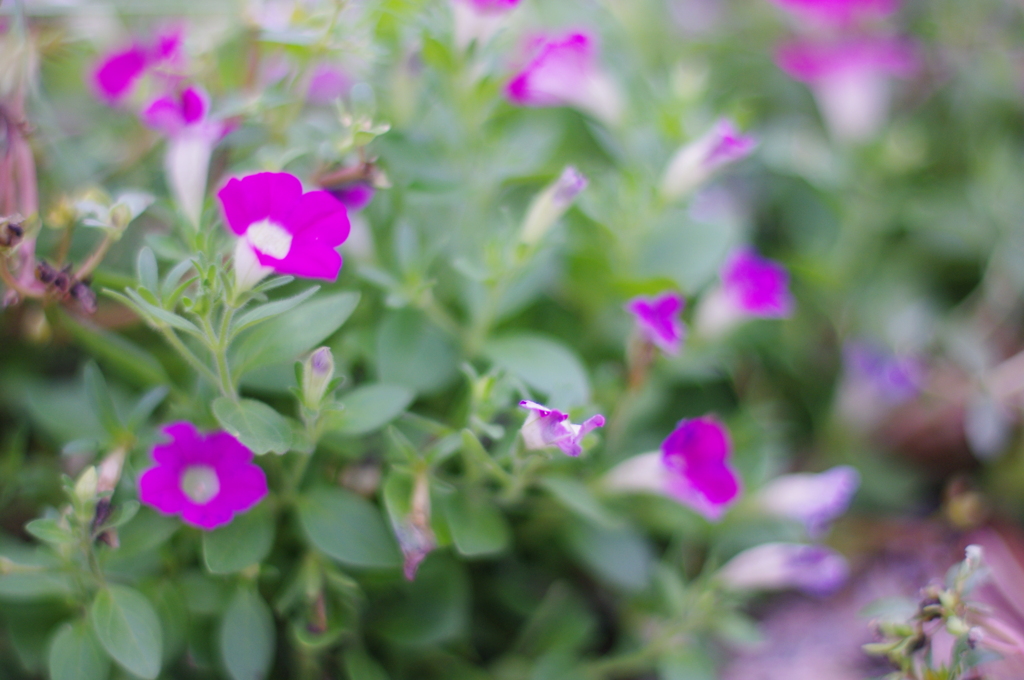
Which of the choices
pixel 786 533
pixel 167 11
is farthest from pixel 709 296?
pixel 167 11

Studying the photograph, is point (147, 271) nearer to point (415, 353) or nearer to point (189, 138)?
point (189, 138)

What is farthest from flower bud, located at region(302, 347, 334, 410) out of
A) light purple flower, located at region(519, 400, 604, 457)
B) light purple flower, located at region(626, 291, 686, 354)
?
light purple flower, located at region(626, 291, 686, 354)

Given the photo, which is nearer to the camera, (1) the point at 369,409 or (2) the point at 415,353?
(1) the point at 369,409

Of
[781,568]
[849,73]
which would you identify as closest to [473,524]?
[781,568]

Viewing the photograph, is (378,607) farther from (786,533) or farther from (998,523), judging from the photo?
(998,523)

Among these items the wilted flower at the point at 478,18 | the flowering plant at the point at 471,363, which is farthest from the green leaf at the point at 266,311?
the wilted flower at the point at 478,18

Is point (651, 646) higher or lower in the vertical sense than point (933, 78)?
lower
